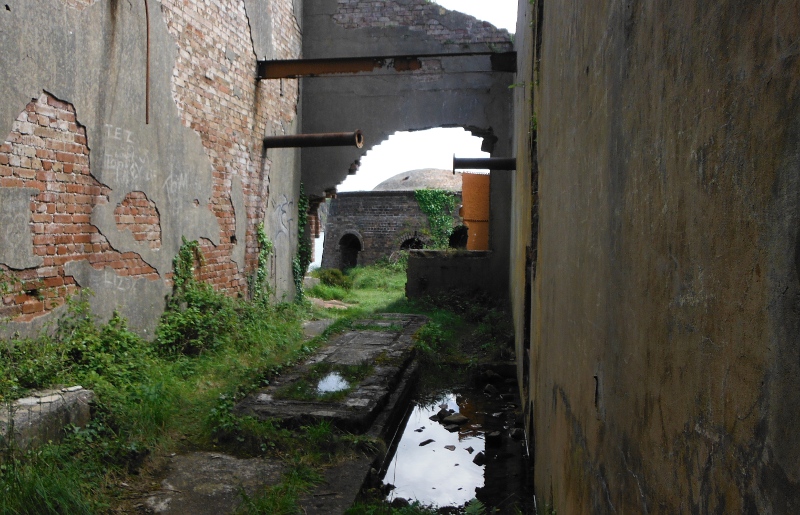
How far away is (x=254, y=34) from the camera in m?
8.89

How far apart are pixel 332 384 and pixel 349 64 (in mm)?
4722

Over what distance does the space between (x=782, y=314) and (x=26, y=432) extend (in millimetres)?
3927

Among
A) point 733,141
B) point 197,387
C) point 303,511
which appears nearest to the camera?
point 733,141

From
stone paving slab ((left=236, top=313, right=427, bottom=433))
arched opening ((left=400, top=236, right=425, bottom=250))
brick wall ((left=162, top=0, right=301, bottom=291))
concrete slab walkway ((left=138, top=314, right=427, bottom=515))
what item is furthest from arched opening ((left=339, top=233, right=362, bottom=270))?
concrete slab walkway ((left=138, top=314, right=427, bottom=515))

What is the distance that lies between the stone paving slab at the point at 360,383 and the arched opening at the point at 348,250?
49.8 feet

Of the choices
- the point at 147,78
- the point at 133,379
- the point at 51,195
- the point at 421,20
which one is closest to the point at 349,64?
the point at 421,20

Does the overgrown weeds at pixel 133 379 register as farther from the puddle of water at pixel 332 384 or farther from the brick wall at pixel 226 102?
the brick wall at pixel 226 102

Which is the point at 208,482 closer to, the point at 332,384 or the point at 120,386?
the point at 120,386

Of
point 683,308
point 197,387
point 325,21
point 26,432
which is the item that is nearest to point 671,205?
point 683,308

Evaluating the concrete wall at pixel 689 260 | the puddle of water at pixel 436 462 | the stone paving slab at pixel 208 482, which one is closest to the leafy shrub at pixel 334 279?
the puddle of water at pixel 436 462

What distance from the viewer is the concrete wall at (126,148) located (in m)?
4.84

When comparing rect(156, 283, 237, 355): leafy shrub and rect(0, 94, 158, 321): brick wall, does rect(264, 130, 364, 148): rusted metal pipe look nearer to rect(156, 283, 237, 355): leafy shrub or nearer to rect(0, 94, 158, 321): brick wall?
rect(156, 283, 237, 355): leafy shrub

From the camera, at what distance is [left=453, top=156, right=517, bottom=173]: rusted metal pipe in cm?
825

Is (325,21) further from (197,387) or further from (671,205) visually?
(671,205)
